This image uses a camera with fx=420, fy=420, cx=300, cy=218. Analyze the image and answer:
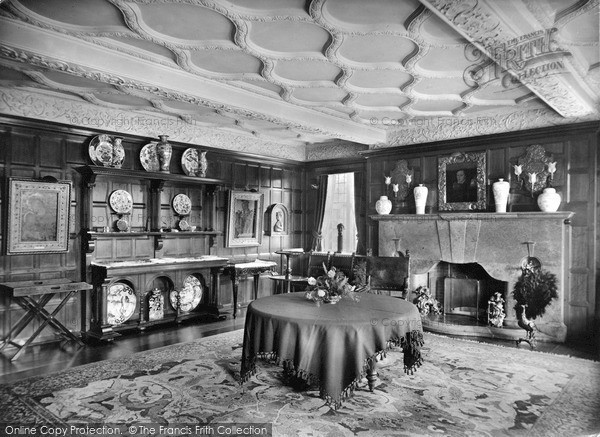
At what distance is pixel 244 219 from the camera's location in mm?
8609

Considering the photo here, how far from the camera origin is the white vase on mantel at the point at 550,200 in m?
6.16

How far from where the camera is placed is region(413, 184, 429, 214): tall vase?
7.54 metres

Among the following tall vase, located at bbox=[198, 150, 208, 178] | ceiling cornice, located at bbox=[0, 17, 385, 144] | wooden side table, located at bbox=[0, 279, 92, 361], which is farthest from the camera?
tall vase, located at bbox=[198, 150, 208, 178]

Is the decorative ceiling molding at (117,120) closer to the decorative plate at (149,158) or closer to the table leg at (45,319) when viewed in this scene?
the decorative plate at (149,158)

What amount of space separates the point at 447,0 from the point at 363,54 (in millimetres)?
1621

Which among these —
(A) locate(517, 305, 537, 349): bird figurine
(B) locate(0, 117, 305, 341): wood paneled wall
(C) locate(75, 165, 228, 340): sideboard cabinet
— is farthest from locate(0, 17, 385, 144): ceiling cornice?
(A) locate(517, 305, 537, 349): bird figurine

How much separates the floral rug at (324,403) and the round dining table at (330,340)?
251 mm

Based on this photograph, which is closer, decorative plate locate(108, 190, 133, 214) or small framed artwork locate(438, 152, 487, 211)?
decorative plate locate(108, 190, 133, 214)

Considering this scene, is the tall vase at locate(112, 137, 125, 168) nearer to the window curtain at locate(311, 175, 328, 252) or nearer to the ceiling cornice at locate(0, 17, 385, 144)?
the ceiling cornice at locate(0, 17, 385, 144)

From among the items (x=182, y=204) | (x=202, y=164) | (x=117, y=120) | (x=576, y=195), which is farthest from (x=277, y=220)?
(x=576, y=195)

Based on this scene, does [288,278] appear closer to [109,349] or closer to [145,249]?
[145,249]

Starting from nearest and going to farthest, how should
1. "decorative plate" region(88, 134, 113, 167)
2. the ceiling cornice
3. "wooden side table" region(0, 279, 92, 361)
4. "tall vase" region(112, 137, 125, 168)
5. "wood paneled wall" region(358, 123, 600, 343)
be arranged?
the ceiling cornice, "wooden side table" region(0, 279, 92, 361), "wood paneled wall" region(358, 123, 600, 343), "decorative plate" region(88, 134, 113, 167), "tall vase" region(112, 137, 125, 168)

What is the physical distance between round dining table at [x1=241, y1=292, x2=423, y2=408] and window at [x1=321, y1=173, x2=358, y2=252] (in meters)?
4.88

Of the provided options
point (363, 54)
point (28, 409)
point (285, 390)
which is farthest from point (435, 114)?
point (28, 409)
